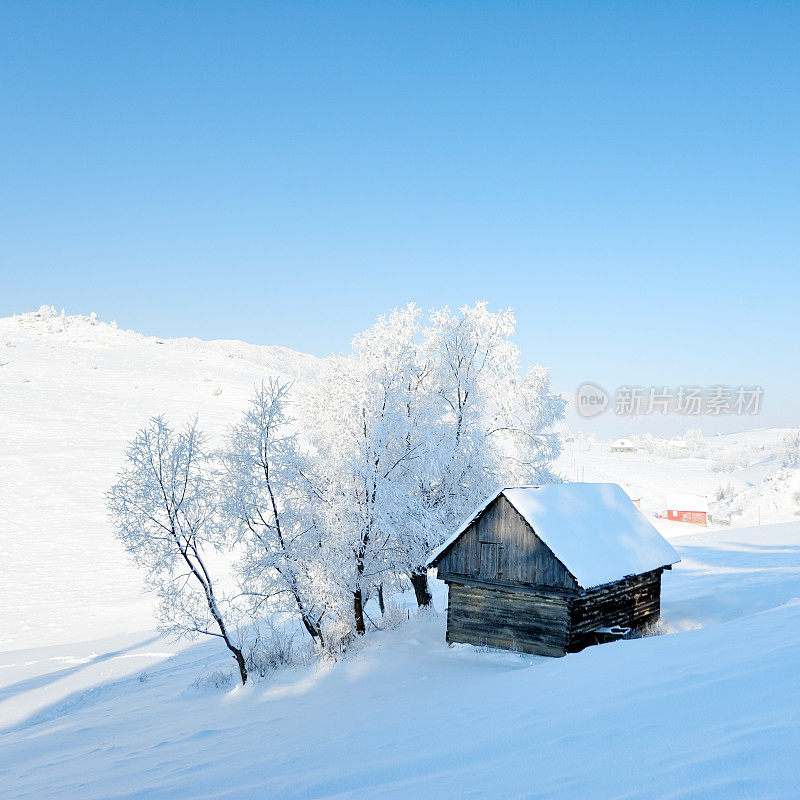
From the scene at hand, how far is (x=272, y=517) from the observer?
64.3 ft

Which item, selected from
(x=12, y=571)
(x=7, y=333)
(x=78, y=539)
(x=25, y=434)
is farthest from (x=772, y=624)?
(x=7, y=333)

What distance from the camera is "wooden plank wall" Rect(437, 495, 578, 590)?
16953 mm

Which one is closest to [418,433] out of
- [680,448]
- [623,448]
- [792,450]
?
[792,450]

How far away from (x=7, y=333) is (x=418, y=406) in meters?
86.6

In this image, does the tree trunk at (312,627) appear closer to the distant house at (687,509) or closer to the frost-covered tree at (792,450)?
the distant house at (687,509)

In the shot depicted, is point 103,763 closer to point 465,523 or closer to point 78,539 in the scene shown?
point 465,523

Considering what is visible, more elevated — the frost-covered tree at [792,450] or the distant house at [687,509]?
the frost-covered tree at [792,450]

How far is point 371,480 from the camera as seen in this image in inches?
749

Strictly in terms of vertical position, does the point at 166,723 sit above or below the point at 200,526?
below

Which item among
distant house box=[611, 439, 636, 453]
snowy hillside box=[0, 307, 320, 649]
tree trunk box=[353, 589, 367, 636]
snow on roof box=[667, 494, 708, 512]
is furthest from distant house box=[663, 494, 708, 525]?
distant house box=[611, 439, 636, 453]

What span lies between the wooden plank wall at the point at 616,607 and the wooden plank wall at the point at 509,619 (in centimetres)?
43

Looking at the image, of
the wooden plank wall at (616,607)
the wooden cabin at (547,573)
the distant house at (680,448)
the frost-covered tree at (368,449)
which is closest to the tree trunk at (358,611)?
the frost-covered tree at (368,449)

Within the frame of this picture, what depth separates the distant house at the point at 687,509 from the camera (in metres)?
57.1

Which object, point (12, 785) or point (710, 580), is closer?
point (12, 785)
